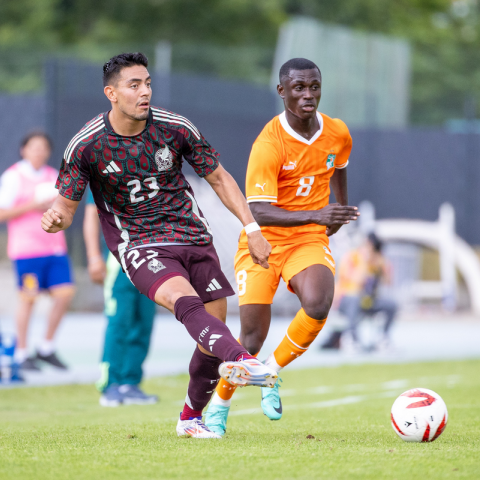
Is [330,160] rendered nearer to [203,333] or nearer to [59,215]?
[203,333]

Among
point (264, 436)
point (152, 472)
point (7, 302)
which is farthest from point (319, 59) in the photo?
point (152, 472)

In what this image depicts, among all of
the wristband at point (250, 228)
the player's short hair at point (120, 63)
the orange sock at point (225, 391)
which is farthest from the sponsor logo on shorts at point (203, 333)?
the player's short hair at point (120, 63)

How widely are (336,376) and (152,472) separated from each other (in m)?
7.10

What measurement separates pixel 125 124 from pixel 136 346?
11.7 feet

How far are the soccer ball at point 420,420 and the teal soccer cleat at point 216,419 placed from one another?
1.16 metres

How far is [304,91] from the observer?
6.28 m

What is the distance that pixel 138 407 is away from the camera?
8.18 m

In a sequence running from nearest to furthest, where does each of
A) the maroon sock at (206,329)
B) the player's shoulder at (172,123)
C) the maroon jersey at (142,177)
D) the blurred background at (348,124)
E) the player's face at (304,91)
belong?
the maroon sock at (206,329) → the maroon jersey at (142,177) → the player's shoulder at (172,123) → the player's face at (304,91) → the blurred background at (348,124)

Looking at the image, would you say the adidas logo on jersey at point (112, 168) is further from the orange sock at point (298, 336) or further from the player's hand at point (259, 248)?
the orange sock at point (298, 336)

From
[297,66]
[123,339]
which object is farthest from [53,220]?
[123,339]

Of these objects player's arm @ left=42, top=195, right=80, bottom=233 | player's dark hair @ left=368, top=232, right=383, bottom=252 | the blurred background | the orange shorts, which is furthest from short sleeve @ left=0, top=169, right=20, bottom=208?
player's dark hair @ left=368, top=232, right=383, bottom=252

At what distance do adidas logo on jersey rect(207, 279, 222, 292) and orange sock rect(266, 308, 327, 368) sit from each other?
0.81 meters

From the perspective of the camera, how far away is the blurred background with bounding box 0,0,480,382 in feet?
50.1

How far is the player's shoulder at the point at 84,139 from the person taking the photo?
536 centimetres
